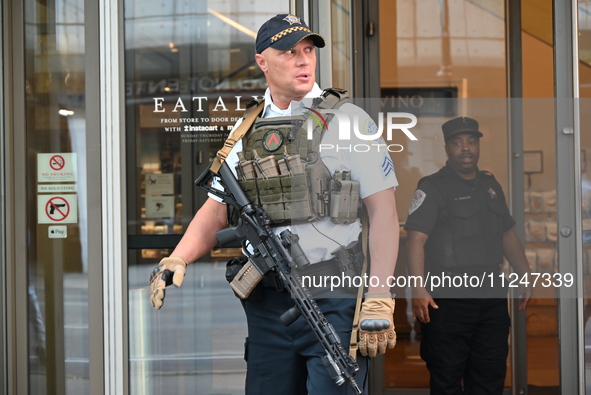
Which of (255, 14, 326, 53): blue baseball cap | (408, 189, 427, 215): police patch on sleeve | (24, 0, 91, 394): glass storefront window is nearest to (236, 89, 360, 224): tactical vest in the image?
(255, 14, 326, 53): blue baseball cap

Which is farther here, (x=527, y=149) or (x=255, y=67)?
(x=255, y=67)

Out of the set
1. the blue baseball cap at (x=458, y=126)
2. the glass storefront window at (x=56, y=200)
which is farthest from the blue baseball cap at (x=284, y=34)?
the glass storefront window at (x=56, y=200)

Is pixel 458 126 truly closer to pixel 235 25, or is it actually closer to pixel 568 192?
pixel 568 192

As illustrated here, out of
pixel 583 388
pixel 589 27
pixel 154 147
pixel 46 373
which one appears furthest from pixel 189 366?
pixel 589 27

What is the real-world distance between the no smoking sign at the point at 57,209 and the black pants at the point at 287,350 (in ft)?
5.18

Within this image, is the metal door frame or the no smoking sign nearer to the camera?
the metal door frame

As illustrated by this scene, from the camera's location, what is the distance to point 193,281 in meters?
4.12

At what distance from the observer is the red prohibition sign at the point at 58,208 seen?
4234mm

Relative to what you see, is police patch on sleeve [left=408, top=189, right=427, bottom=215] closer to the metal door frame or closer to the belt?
the belt

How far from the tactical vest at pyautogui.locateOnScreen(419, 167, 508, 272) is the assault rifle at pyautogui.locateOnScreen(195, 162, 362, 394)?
770mm

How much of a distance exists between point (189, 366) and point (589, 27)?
2713 millimetres

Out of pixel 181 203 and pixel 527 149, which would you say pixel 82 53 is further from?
pixel 527 149

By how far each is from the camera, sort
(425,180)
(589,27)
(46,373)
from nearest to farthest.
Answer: (425,180) → (589,27) → (46,373)

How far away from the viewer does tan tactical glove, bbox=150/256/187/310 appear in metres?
2.82
